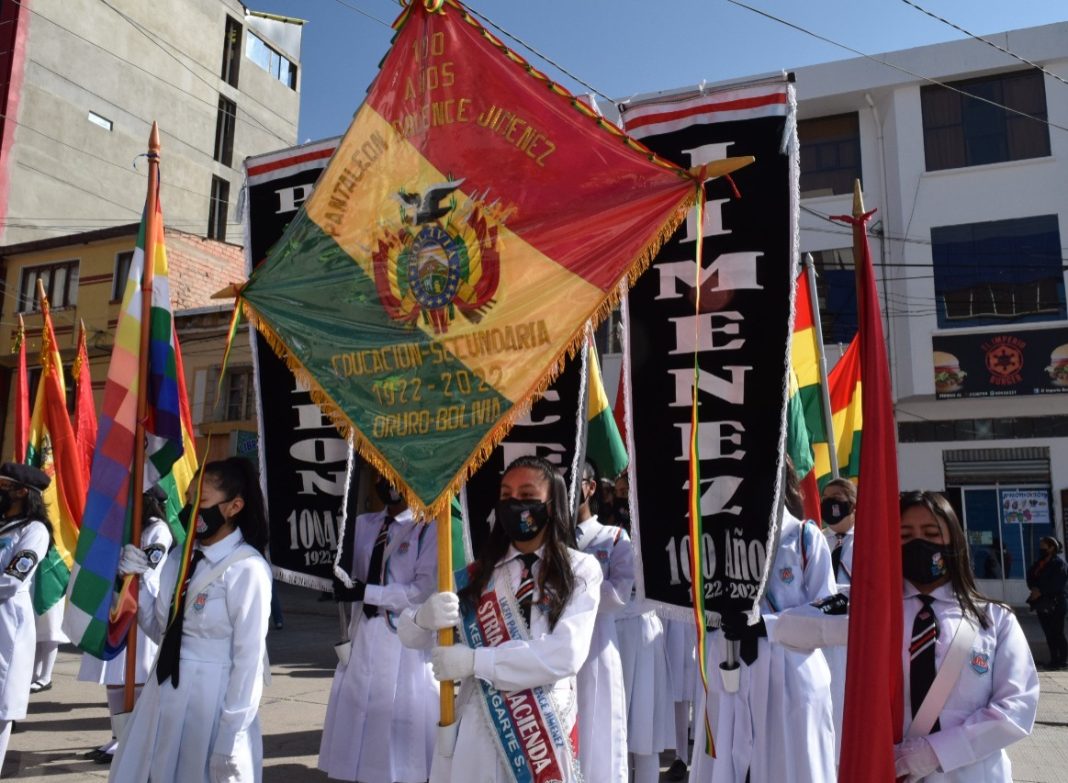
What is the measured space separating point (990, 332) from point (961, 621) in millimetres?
17807

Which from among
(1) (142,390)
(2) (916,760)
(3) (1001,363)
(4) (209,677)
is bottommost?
(2) (916,760)

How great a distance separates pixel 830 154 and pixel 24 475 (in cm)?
1940

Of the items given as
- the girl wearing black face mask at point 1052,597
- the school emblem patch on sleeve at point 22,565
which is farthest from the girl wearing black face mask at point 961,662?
the girl wearing black face mask at point 1052,597

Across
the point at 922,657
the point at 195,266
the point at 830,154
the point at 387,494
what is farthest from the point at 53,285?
the point at 922,657

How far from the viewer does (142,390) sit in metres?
4.81

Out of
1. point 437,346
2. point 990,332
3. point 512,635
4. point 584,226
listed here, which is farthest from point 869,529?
point 990,332

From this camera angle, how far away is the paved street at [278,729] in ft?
20.5

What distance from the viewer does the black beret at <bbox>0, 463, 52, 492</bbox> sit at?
580 cm

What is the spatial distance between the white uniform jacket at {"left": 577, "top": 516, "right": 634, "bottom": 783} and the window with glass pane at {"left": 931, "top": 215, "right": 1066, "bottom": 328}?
1650 cm

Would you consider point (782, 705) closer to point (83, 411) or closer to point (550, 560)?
point (550, 560)

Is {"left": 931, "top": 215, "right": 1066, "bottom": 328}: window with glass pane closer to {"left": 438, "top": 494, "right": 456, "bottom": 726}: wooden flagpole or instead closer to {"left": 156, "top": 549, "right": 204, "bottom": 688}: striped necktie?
{"left": 438, "top": 494, "right": 456, "bottom": 726}: wooden flagpole

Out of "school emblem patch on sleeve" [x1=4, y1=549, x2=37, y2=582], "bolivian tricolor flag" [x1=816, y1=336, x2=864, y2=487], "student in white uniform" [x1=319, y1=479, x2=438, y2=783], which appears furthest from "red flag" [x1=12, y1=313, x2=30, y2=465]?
"bolivian tricolor flag" [x1=816, y1=336, x2=864, y2=487]

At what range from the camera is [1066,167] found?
62.6ft

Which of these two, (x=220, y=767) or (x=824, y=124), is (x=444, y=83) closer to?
(x=220, y=767)
